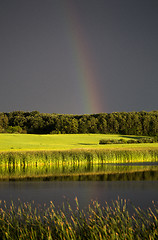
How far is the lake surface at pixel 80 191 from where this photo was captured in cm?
1834

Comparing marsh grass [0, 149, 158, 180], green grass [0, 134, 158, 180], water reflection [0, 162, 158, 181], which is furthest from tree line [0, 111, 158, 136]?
water reflection [0, 162, 158, 181]

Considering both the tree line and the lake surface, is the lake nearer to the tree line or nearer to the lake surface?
the lake surface

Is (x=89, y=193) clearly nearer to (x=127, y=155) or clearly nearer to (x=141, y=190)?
(x=141, y=190)

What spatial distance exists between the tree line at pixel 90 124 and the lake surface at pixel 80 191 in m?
59.7

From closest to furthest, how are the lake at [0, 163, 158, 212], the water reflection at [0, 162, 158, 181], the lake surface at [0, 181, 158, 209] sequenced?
the lake surface at [0, 181, 158, 209]
the lake at [0, 163, 158, 212]
the water reflection at [0, 162, 158, 181]

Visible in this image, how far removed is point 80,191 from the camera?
21266mm

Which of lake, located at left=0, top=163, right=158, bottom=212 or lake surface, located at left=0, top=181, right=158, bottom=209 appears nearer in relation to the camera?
lake surface, located at left=0, top=181, right=158, bottom=209

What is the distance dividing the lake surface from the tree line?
59.7 meters

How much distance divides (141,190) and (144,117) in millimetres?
69135

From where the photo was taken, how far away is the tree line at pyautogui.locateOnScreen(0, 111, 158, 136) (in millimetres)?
85688

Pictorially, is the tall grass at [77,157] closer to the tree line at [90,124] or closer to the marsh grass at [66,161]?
the marsh grass at [66,161]

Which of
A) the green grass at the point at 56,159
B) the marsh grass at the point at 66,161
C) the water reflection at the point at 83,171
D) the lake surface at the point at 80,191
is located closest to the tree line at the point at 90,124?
the green grass at the point at 56,159

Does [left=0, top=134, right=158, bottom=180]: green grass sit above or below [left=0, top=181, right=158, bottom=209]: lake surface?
above

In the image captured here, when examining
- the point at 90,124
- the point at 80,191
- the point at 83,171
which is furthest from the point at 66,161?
the point at 90,124
